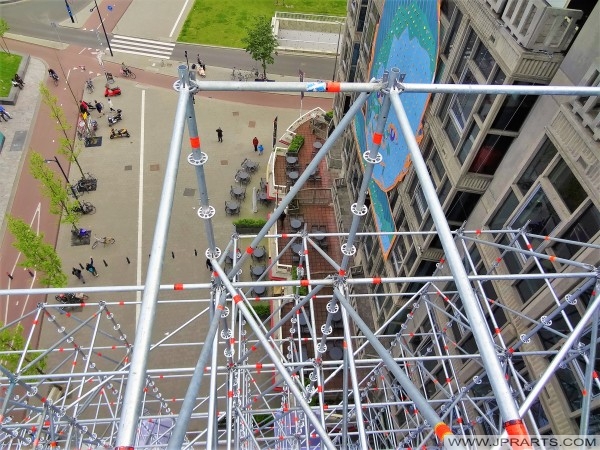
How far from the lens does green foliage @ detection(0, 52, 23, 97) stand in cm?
4659

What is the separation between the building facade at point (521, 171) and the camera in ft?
38.5

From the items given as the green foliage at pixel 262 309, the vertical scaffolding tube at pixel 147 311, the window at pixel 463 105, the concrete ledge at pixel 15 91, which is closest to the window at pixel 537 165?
the window at pixel 463 105

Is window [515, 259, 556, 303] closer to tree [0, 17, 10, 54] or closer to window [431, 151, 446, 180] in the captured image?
window [431, 151, 446, 180]

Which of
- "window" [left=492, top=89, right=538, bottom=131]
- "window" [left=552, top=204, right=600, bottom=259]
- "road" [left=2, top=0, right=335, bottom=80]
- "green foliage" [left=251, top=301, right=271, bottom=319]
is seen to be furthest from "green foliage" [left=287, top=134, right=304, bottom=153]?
"window" [left=552, top=204, right=600, bottom=259]

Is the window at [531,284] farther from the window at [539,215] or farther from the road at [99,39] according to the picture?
the road at [99,39]

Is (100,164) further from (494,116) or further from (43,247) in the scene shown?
(494,116)

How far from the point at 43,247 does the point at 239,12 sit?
1860 inches

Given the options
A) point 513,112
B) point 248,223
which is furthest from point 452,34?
point 248,223

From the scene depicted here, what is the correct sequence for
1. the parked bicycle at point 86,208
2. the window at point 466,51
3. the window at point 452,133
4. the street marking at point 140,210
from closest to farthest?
the window at point 466,51, the window at point 452,133, the street marking at point 140,210, the parked bicycle at point 86,208

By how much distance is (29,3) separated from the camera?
59875 mm

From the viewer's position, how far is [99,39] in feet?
181

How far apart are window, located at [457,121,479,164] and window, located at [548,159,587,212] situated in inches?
138

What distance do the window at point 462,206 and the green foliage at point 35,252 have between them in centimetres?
2550

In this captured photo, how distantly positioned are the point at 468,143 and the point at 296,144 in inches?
1070
